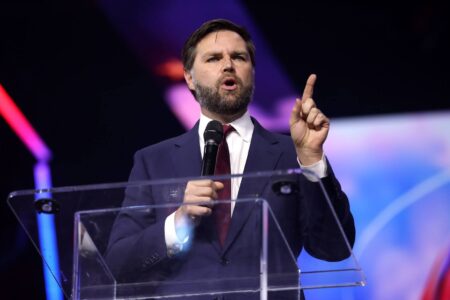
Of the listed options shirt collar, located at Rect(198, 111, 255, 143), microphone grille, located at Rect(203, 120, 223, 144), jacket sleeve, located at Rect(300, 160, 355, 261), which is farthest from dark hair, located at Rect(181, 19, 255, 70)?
jacket sleeve, located at Rect(300, 160, 355, 261)

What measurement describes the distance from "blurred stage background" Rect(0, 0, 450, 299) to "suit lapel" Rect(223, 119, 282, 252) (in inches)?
33.0

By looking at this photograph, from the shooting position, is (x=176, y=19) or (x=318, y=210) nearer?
(x=318, y=210)

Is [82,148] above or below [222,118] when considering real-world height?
above

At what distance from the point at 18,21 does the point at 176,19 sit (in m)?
0.70

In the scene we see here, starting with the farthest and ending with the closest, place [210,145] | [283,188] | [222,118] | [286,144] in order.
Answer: [222,118] → [286,144] → [210,145] → [283,188]

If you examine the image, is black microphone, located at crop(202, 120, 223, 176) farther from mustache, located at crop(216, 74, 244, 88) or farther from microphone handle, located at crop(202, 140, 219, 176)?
mustache, located at crop(216, 74, 244, 88)

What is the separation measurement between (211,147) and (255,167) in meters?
0.28

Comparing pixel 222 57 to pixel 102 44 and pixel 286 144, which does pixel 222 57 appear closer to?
pixel 286 144

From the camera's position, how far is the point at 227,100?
2.56m

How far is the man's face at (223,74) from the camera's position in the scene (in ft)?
8.41

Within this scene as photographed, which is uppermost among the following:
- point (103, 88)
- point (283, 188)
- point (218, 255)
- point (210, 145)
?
point (103, 88)

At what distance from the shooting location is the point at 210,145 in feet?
6.65

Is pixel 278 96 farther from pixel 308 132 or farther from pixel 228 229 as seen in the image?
pixel 228 229

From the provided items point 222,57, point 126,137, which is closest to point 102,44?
point 126,137
